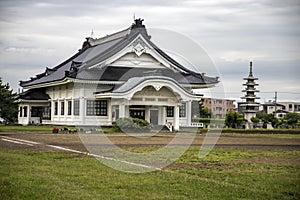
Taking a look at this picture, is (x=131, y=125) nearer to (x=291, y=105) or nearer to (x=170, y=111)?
(x=170, y=111)

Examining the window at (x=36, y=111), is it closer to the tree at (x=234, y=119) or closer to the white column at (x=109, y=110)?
the white column at (x=109, y=110)

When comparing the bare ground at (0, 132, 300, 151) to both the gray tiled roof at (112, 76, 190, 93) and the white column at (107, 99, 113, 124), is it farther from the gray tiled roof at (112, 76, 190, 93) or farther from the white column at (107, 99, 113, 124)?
the white column at (107, 99, 113, 124)

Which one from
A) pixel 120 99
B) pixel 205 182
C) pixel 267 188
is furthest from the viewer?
pixel 120 99

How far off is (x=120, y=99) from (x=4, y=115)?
11.2 meters

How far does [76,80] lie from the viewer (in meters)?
41.0

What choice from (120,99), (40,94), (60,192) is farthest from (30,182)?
(40,94)

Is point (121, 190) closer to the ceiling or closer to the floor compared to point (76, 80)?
closer to the floor

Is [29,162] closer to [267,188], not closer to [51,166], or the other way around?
[51,166]

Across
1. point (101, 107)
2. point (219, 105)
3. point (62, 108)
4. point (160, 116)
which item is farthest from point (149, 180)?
point (219, 105)

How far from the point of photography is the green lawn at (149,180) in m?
9.12

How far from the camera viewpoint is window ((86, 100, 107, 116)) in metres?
43.6

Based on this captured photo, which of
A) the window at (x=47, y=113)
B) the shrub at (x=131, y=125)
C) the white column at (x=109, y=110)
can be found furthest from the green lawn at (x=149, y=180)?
the window at (x=47, y=113)

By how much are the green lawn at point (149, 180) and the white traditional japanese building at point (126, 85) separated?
83.2 ft

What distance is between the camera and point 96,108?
43.8 m
